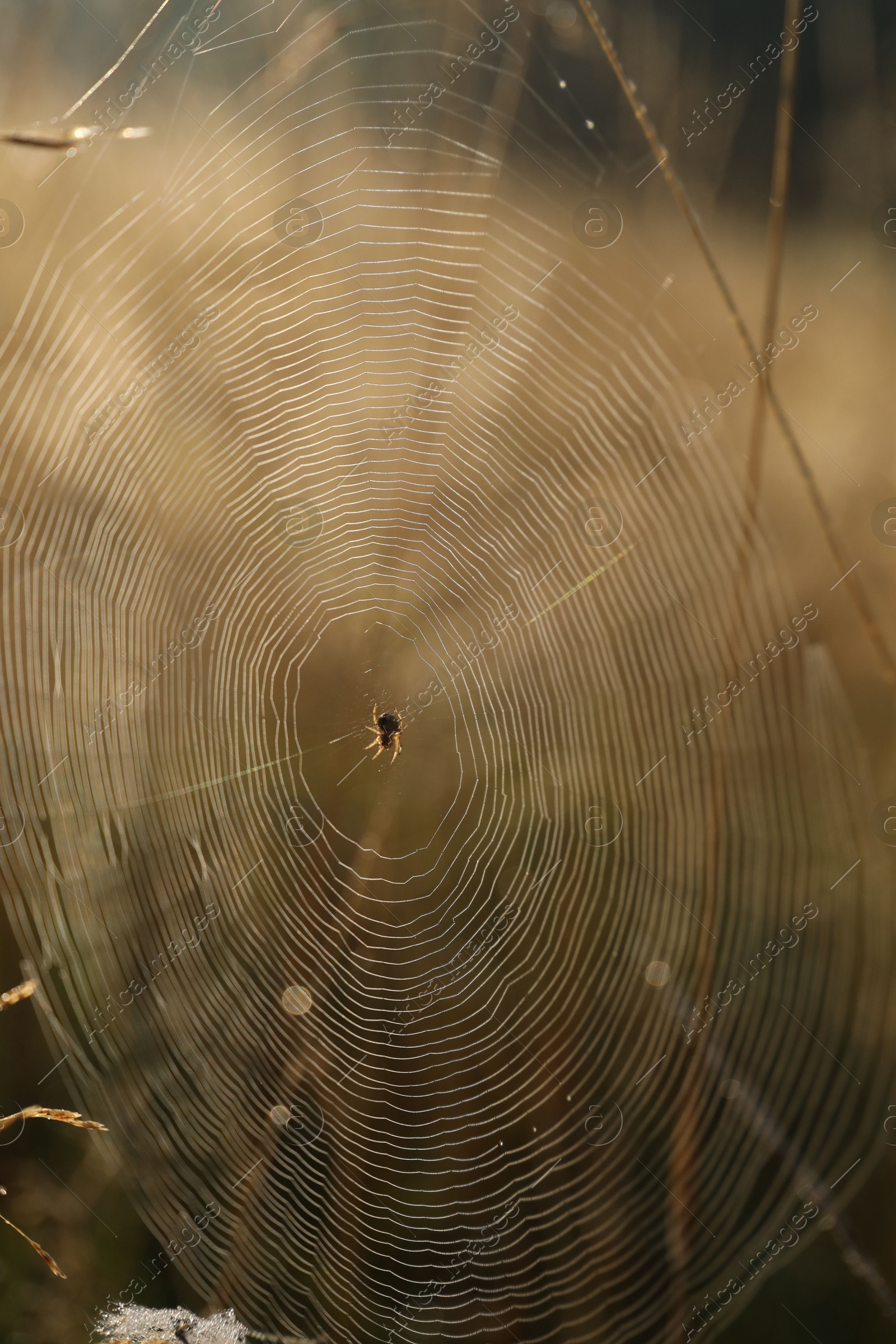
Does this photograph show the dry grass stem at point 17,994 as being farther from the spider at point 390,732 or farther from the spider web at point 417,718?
the spider at point 390,732

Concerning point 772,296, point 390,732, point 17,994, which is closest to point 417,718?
point 390,732

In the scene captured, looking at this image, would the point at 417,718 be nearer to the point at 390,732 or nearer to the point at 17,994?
the point at 390,732

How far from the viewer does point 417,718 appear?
2930mm

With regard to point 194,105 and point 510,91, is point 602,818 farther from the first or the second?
point 194,105

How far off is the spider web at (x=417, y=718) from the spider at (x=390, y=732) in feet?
0.30

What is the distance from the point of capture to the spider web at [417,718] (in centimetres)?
202

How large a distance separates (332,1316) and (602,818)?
1.35 meters

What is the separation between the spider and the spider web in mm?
90

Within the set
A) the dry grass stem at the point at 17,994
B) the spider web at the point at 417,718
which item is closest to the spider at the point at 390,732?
the spider web at the point at 417,718

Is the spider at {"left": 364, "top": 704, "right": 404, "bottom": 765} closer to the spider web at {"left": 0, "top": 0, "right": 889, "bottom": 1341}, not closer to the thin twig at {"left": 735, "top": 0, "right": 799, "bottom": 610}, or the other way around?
the spider web at {"left": 0, "top": 0, "right": 889, "bottom": 1341}

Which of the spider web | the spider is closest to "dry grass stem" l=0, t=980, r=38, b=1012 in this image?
the spider web

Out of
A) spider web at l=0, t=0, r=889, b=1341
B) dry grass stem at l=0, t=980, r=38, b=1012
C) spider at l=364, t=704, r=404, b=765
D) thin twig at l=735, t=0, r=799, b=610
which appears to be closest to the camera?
dry grass stem at l=0, t=980, r=38, b=1012

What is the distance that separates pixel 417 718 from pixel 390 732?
0.35 feet

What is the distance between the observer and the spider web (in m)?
2.02
